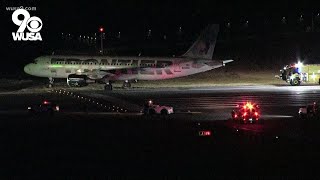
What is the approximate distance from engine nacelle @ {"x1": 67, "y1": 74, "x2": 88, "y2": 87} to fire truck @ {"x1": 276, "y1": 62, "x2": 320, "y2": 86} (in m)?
22.9

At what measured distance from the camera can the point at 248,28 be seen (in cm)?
15325

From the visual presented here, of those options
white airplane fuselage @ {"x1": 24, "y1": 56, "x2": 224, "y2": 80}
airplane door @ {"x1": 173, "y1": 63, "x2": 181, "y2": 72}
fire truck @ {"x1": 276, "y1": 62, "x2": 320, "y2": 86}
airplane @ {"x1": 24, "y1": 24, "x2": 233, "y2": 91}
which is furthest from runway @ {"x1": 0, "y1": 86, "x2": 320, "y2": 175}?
airplane door @ {"x1": 173, "y1": 63, "x2": 181, "y2": 72}

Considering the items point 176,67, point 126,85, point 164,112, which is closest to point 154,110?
point 164,112

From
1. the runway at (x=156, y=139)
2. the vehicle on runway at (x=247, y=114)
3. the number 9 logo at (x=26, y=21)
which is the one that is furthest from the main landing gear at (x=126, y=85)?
the number 9 logo at (x=26, y=21)

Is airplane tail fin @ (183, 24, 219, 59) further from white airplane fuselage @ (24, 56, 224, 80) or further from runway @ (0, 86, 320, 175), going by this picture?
runway @ (0, 86, 320, 175)

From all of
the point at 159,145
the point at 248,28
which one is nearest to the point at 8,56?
the point at 248,28

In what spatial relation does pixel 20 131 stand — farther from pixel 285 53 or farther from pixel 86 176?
pixel 285 53

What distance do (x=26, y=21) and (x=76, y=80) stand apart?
55898 mm

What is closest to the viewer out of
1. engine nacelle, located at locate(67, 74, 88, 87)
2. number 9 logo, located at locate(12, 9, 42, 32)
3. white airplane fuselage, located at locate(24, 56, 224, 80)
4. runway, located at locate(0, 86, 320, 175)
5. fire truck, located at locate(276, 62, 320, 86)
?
runway, located at locate(0, 86, 320, 175)

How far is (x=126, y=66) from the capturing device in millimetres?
76125

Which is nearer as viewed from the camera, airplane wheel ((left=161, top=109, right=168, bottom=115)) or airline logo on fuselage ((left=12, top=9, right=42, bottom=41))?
airplane wheel ((left=161, top=109, right=168, bottom=115))

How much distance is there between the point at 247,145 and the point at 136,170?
7482 mm

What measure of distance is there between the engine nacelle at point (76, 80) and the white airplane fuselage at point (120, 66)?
4.31 ft

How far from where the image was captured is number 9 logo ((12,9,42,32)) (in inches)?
4872
